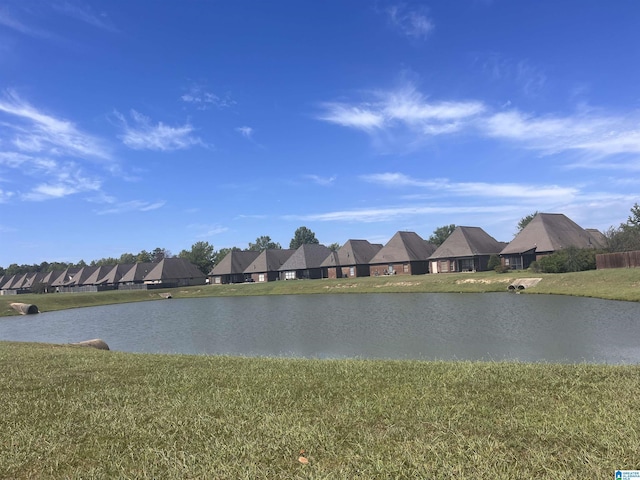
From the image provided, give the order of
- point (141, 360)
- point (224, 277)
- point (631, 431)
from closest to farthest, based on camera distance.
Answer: point (631, 431) → point (141, 360) → point (224, 277)

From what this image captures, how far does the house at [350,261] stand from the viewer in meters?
73.5

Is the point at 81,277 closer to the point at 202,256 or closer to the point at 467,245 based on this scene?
the point at 202,256

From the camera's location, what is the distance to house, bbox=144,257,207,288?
281ft

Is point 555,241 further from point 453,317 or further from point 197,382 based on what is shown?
point 197,382

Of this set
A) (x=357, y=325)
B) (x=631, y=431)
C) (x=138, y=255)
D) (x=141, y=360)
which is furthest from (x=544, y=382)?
(x=138, y=255)

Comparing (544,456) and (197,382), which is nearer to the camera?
(544,456)

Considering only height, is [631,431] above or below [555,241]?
below

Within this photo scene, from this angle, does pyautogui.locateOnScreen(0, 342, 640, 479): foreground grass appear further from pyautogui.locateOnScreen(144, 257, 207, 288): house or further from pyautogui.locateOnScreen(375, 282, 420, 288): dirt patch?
pyautogui.locateOnScreen(144, 257, 207, 288): house

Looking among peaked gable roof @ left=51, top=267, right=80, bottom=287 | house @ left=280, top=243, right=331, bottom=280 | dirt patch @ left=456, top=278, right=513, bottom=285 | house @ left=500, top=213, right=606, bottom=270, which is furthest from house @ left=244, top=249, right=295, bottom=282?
peaked gable roof @ left=51, top=267, right=80, bottom=287

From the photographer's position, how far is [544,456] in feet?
14.4

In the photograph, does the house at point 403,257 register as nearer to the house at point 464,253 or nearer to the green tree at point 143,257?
the house at point 464,253

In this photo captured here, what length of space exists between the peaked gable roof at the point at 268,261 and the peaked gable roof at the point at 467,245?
31.5m

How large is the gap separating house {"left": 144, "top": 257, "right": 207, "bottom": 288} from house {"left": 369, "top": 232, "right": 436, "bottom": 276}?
37.9 meters

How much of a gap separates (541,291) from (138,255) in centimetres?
12916
